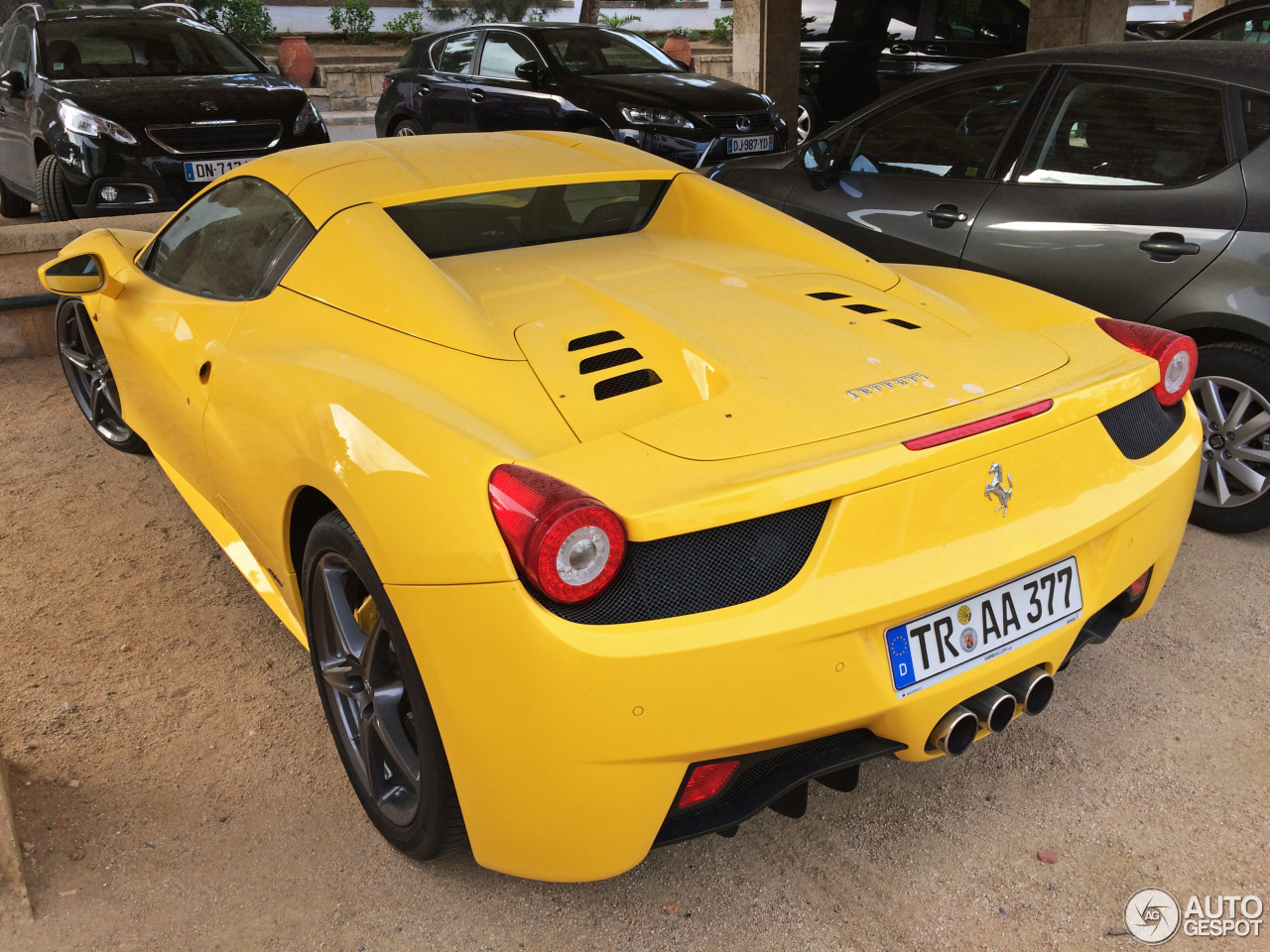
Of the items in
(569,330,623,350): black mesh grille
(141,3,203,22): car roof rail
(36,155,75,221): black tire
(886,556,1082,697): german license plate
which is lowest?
(886,556,1082,697): german license plate

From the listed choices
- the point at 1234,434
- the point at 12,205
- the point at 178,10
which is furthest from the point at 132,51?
the point at 1234,434

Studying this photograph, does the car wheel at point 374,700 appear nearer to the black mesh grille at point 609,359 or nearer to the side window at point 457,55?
the black mesh grille at point 609,359

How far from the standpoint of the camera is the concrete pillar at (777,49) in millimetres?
12180

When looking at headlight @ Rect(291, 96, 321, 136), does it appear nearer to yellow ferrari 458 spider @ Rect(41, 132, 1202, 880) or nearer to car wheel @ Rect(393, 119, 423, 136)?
car wheel @ Rect(393, 119, 423, 136)

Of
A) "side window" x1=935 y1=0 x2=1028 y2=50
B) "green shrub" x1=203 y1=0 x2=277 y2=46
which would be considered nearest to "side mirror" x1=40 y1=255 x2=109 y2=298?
"side window" x1=935 y1=0 x2=1028 y2=50

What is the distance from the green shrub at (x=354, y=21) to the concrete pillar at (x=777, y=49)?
19996 mm

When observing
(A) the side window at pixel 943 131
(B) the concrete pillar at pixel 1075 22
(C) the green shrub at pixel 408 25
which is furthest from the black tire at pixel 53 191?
(C) the green shrub at pixel 408 25

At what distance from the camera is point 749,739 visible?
1706mm

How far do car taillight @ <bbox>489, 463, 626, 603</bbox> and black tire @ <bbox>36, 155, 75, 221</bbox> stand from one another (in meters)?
6.48

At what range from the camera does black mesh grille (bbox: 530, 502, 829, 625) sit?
166cm

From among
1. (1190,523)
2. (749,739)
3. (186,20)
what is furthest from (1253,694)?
(186,20)

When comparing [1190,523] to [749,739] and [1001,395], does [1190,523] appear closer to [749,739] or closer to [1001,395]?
[1001,395]

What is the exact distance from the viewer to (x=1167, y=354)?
7.69 ft

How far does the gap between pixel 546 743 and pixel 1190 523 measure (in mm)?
2939
